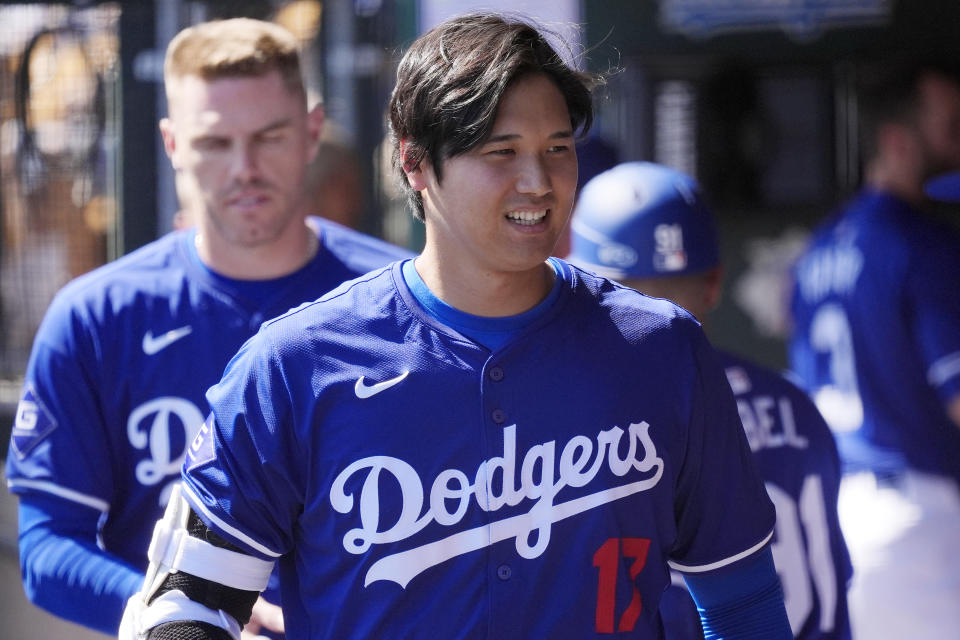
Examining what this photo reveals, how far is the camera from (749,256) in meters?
6.13

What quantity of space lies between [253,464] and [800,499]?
1294 mm

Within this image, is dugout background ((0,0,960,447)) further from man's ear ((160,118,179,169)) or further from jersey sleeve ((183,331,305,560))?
jersey sleeve ((183,331,305,560))

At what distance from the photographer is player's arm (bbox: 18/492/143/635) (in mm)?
2451

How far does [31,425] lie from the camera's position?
2604mm

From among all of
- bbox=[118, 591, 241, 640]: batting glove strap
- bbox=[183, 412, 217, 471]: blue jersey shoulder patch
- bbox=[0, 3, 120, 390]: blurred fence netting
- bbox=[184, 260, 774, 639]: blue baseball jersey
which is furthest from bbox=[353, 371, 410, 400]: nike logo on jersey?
bbox=[0, 3, 120, 390]: blurred fence netting

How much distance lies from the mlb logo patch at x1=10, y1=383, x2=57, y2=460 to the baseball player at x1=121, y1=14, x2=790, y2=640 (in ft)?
2.52

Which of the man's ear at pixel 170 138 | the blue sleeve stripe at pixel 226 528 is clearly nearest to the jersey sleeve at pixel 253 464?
the blue sleeve stripe at pixel 226 528

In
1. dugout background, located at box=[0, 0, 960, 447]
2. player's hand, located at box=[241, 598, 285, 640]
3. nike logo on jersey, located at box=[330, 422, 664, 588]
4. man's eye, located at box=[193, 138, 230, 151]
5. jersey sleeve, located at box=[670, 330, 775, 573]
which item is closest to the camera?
nike logo on jersey, located at box=[330, 422, 664, 588]

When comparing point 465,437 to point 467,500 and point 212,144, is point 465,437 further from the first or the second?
point 212,144

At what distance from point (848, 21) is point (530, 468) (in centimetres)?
450

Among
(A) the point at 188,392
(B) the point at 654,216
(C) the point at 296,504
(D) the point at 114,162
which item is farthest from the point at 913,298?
(D) the point at 114,162

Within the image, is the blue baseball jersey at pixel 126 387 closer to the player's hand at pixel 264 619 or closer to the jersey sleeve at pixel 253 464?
the player's hand at pixel 264 619

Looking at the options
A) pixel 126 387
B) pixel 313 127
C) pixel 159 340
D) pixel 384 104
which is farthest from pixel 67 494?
pixel 384 104

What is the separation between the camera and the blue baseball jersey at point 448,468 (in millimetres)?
1827
